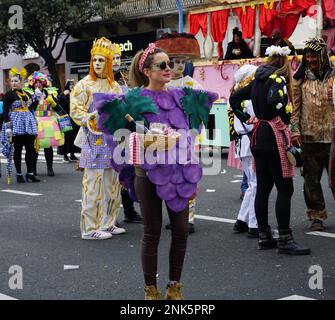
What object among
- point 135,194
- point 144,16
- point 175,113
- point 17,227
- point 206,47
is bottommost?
point 17,227

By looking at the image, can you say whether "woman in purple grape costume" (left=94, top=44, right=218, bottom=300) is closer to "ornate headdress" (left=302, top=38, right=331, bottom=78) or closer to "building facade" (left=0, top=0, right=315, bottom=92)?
"ornate headdress" (left=302, top=38, right=331, bottom=78)

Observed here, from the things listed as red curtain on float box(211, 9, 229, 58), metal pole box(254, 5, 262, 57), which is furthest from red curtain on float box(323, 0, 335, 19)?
red curtain on float box(211, 9, 229, 58)

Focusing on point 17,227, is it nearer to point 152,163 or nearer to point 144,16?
point 152,163

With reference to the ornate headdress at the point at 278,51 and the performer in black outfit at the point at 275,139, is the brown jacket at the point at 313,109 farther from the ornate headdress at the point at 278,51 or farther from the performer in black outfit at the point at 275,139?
the ornate headdress at the point at 278,51

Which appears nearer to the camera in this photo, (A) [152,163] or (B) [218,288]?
(A) [152,163]

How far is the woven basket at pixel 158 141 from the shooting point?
421cm

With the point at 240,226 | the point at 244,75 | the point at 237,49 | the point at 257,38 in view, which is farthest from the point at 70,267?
the point at 237,49

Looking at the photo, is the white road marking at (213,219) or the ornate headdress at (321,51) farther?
the white road marking at (213,219)

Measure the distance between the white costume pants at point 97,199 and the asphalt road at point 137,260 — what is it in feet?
0.77

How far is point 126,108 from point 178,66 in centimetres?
273

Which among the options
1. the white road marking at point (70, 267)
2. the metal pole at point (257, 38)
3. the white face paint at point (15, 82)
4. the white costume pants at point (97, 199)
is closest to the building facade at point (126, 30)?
the metal pole at point (257, 38)

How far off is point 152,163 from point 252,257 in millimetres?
2015
